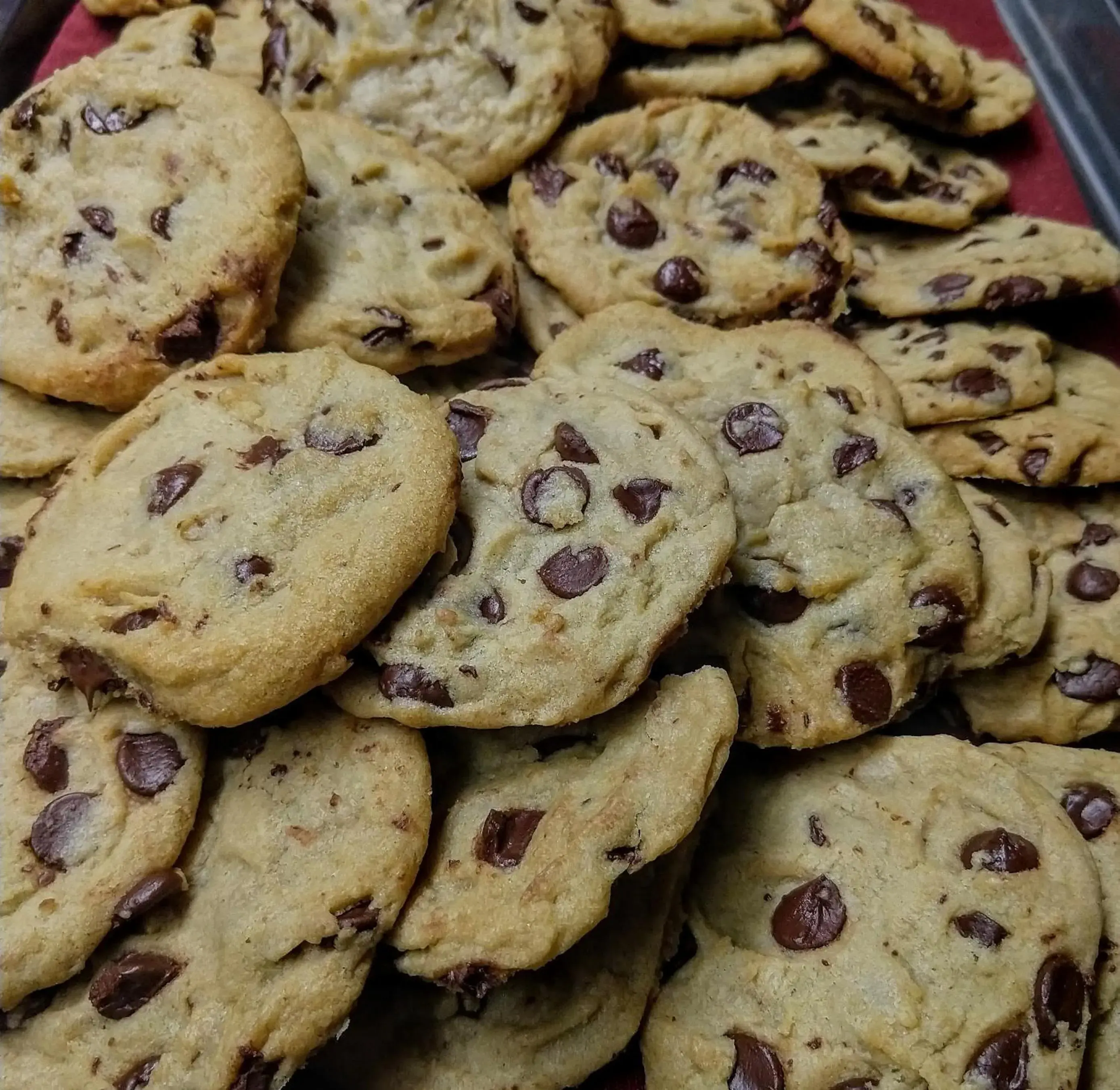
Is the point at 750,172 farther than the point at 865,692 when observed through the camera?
Yes

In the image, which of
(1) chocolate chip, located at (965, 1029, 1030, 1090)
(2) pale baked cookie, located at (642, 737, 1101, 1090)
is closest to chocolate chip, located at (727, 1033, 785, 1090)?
(2) pale baked cookie, located at (642, 737, 1101, 1090)

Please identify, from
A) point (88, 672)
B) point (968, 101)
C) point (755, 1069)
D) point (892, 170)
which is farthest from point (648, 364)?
point (968, 101)

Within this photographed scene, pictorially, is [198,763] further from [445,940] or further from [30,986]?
[445,940]

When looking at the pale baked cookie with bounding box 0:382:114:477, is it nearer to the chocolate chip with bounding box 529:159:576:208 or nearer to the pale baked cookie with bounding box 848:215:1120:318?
the chocolate chip with bounding box 529:159:576:208

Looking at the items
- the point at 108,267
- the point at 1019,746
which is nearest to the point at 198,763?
the point at 108,267

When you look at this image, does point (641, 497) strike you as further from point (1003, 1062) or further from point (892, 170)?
point (892, 170)
